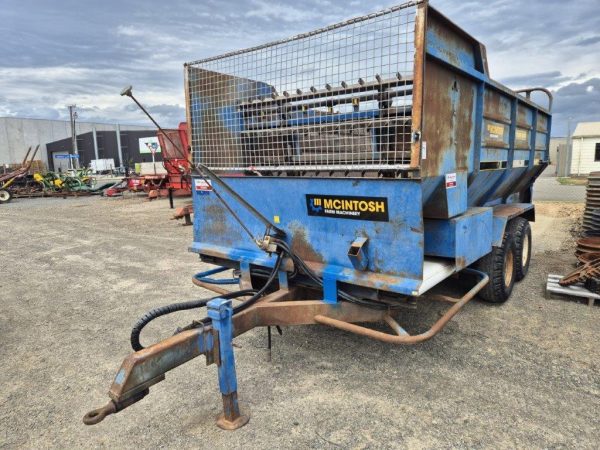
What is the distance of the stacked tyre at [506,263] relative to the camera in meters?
4.38

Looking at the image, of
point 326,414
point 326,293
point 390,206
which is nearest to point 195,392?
point 326,414

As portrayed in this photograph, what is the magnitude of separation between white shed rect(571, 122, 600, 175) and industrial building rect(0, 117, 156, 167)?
46.4 metres

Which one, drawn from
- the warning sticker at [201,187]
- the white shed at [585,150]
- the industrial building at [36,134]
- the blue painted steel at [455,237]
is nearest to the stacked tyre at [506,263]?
the blue painted steel at [455,237]

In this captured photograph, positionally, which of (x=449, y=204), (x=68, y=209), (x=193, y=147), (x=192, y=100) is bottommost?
(x=68, y=209)

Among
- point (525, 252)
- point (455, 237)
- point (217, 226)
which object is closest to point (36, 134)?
point (217, 226)

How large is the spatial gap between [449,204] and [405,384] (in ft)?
4.33

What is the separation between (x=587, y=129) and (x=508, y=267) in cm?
3018

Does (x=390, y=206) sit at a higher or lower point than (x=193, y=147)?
lower

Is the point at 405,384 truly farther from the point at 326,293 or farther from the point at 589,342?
the point at 589,342

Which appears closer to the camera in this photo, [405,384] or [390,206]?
[390,206]

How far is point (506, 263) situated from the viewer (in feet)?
15.3

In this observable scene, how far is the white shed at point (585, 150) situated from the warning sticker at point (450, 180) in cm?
2999

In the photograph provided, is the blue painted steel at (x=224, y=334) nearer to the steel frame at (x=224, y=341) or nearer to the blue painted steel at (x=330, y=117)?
the steel frame at (x=224, y=341)

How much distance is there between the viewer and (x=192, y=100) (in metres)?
3.88
